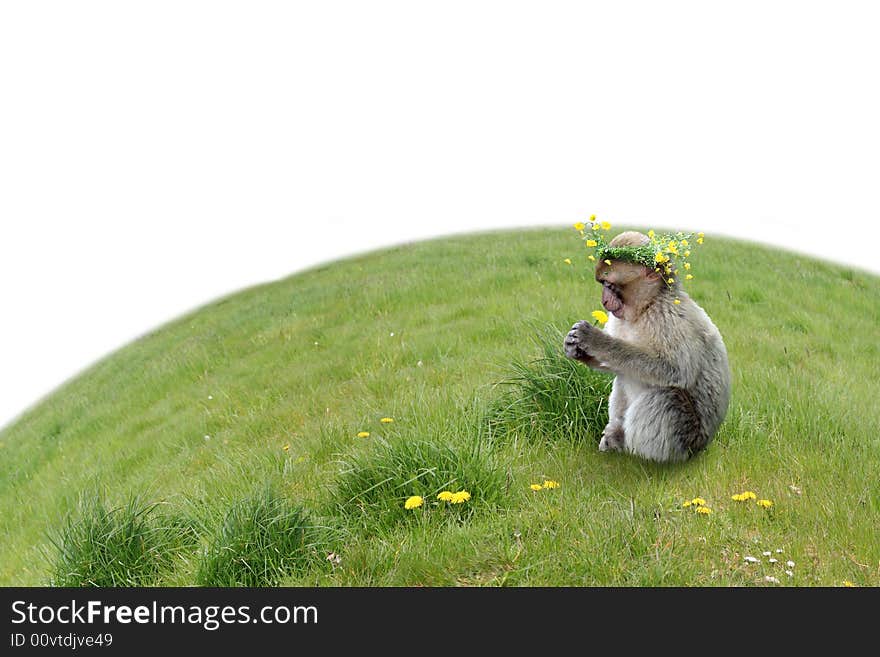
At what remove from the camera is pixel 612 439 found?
5664 millimetres

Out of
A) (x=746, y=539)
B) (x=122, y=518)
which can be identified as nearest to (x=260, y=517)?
(x=122, y=518)

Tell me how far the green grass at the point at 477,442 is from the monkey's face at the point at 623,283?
110 cm

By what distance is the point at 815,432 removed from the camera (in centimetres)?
623

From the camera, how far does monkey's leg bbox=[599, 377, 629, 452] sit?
18.3ft

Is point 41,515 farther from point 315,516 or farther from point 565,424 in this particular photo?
point 565,424

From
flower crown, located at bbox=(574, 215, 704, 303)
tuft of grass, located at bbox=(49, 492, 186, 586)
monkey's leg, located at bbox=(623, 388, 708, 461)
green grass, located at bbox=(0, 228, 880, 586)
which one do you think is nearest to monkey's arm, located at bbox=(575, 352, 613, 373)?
monkey's leg, located at bbox=(623, 388, 708, 461)

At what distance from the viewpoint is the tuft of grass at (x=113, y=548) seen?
16.8ft

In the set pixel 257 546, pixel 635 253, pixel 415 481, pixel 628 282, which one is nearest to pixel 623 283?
pixel 628 282

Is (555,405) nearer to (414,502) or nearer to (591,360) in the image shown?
(591,360)

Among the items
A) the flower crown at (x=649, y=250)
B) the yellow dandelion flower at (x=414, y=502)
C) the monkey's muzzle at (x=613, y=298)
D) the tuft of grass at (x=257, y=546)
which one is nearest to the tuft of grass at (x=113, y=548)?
the tuft of grass at (x=257, y=546)

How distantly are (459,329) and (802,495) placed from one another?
5.48 meters

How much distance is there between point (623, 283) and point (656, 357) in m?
0.55

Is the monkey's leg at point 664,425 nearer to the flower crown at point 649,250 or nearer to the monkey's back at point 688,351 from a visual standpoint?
the monkey's back at point 688,351

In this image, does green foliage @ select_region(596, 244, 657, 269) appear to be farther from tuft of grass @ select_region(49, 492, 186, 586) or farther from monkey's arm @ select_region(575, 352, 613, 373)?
tuft of grass @ select_region(49, 492, 186, 586)
